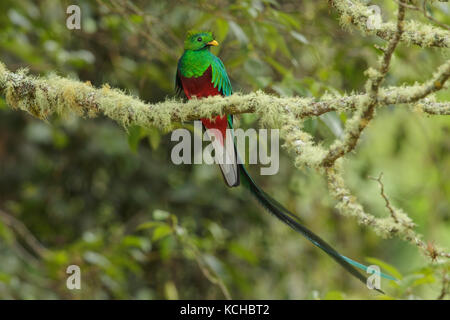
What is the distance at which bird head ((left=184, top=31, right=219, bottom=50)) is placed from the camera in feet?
8.13

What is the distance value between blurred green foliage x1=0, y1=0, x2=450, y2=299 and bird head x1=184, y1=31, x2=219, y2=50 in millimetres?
503

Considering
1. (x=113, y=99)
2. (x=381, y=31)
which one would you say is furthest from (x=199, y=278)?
(x=381, y=31)

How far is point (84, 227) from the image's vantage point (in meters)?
3.89

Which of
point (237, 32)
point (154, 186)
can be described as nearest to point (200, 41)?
point (237, 32)

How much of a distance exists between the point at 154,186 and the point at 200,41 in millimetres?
1650

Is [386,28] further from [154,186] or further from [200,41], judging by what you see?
[154,186]

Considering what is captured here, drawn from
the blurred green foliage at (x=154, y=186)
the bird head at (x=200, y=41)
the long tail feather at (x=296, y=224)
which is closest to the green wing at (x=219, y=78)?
the bird head at (x=200, y=41)

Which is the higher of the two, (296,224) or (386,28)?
(386,28)

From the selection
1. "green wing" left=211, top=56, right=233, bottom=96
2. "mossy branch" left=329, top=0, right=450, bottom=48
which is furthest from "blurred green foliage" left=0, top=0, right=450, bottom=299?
"mossy branch" left=329, top=0, right=450, bottom=48

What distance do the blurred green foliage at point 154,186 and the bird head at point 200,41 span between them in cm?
50

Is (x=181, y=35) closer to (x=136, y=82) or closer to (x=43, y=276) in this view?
(x=136, y=82)

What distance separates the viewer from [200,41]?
248 centimetres

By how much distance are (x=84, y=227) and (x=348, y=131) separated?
300 cm

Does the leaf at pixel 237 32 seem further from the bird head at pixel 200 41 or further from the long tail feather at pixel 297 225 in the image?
the long tail feather at pixel 297 225
